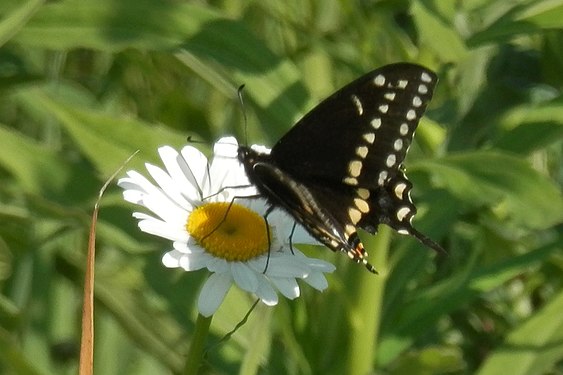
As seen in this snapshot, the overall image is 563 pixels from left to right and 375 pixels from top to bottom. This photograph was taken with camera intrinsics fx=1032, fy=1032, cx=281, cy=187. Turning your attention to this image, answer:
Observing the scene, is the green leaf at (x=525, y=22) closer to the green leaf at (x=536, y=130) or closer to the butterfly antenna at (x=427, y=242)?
the green leaf at (x=536, y=130)

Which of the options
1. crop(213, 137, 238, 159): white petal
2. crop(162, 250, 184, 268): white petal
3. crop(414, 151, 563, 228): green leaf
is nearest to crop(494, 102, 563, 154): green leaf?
crop(414, 151, 563, 228): green leaf

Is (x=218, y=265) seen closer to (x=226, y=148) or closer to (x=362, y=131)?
(x=226, y=148)

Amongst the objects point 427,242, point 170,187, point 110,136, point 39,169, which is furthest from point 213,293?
point 39,169

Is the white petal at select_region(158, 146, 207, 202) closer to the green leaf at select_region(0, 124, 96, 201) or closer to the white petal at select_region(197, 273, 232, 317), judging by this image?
the white petal at select_region(197, 273, 232, 317)

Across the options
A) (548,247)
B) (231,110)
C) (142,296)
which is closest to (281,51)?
(231,110)

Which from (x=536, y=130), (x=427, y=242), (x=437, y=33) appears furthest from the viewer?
(x=536, y=130)

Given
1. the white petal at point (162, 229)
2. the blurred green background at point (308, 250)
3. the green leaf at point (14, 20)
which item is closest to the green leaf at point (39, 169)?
the blurred green background at point (308, 250)

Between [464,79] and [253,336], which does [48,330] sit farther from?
[464,79]
